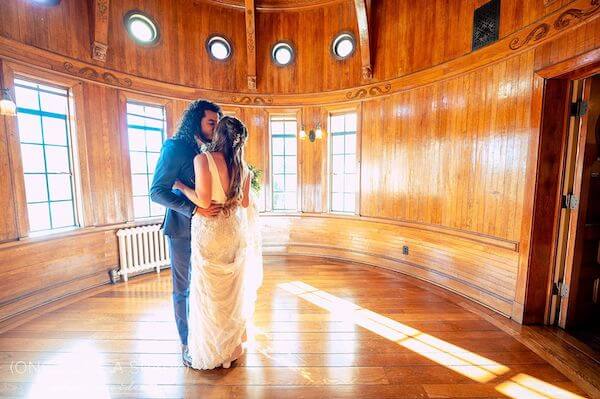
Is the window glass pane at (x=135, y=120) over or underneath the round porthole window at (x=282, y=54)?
underneath

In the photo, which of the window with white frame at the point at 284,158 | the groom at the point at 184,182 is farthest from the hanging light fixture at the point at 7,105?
the window with white frame at the point at 284,158

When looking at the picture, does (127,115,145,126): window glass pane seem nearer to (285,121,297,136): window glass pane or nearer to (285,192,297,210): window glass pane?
(285,121,297,136): window glass pane

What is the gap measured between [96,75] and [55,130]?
0.83 metres

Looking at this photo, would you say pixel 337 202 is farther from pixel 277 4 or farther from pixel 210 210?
pixel 277 4

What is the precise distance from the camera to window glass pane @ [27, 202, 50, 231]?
9.35ft

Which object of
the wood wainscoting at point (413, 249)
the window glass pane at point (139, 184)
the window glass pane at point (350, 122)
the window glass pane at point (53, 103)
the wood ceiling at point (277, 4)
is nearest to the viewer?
the wood wainscoting at point (413, 249)

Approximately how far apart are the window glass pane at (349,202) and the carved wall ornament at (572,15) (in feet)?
9.49

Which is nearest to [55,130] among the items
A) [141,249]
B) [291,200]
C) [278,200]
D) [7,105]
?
[7,105]

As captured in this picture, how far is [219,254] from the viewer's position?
69.0 inches

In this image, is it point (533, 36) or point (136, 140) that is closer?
point (533, 36)

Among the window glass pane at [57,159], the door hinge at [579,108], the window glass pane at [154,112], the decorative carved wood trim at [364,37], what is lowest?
the window glass pane at [57,159]

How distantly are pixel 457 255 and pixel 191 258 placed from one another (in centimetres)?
288

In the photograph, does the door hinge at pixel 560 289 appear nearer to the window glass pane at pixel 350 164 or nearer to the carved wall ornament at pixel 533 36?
the carved wall ornament at pixel 533 36

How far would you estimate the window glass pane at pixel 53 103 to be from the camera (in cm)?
296
